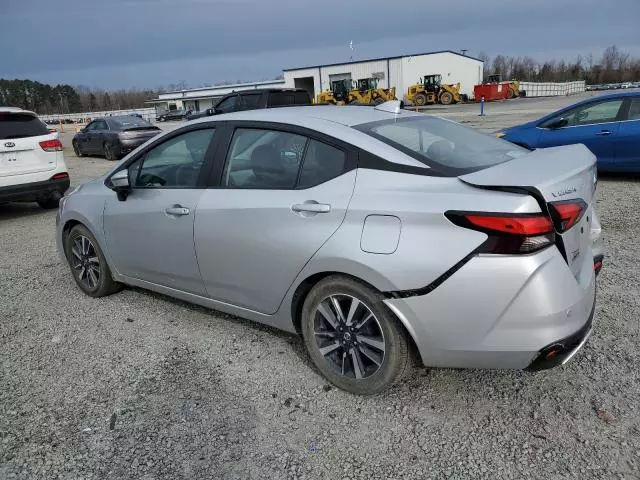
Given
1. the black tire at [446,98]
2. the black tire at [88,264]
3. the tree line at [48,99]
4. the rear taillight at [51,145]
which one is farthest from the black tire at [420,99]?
the tree line at [48,99]

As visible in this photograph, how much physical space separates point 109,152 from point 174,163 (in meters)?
14.8

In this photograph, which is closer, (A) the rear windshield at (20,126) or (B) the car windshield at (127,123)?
(A) the rear windshield at (20,126)

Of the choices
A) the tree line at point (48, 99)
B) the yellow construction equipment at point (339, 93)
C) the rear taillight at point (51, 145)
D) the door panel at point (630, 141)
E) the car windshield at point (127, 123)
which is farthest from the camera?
the tree line at point (48, 99)

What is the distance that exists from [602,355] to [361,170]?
196cm

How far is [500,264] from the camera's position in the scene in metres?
2.35

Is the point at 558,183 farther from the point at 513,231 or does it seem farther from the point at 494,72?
the point at 494,72

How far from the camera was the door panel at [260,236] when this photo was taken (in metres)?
2.88

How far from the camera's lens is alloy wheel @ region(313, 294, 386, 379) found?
111 inches

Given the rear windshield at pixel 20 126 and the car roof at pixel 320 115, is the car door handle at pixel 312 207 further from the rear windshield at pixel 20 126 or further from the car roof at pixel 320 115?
the rear windshield at pixel 20 126

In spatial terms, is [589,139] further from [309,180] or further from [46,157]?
[46,157]

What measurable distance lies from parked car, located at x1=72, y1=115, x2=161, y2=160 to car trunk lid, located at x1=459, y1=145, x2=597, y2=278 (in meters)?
15.2

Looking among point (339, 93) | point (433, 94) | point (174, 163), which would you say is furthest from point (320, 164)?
point (433, 94)

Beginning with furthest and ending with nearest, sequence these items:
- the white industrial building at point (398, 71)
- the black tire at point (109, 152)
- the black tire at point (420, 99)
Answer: the white industrial building at point (398, 71) → the black tire at point (420, 99) → the black tire at point (109, 152)

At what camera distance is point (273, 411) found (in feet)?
9.60
